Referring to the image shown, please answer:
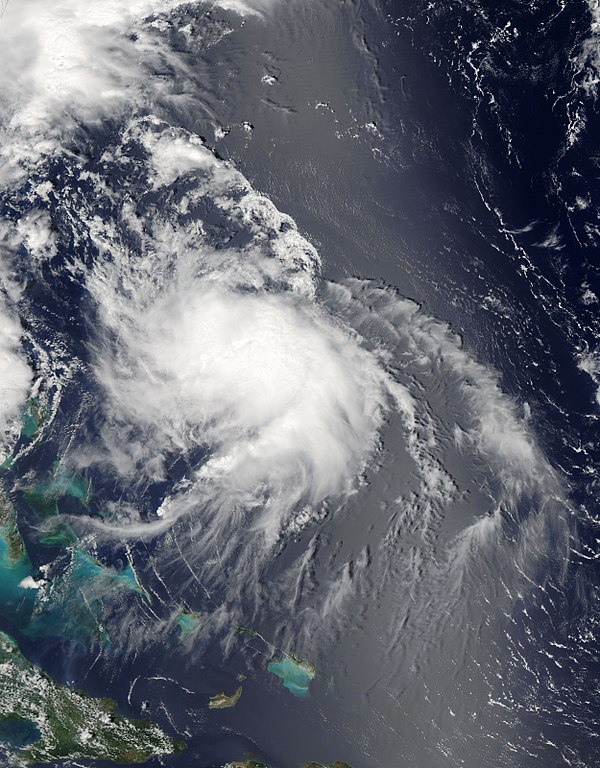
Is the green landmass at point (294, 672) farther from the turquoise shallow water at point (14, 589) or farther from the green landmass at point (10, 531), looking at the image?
the green landmass at point (10, 531)

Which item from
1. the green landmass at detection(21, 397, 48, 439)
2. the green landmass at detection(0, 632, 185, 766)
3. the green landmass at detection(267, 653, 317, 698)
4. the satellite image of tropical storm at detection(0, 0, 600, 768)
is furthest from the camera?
the green landmass at detection(21, 397, 48, 439)

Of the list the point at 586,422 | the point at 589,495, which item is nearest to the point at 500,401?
the point at 586,422

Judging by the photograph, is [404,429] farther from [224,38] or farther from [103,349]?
[224,38]

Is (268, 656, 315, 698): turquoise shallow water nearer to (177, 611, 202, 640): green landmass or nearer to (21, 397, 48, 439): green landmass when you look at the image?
(177, 611, 202, 640): green landmass

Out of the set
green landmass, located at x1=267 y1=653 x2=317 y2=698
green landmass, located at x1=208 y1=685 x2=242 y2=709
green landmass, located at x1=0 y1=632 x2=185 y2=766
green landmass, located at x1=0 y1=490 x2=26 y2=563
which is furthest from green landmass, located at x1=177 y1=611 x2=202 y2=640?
green landmass, located at x1=0 y1=490 x2=26 y2=563

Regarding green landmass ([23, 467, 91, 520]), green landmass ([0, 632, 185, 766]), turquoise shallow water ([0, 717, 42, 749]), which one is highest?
green landmass ([23, 467, 91, 520])

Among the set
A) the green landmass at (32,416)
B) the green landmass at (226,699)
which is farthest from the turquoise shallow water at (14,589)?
the green landmass at (226,699)

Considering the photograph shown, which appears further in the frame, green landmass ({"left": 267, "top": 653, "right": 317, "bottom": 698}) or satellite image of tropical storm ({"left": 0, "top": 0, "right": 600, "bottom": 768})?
green landmass ({"left": 267, "top": 653, "right": 317, "bottom": 698})
